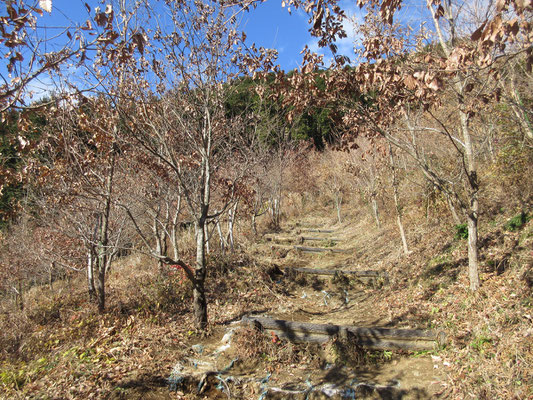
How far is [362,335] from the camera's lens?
5348mm

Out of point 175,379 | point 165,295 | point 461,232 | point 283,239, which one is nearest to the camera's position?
point 175,379

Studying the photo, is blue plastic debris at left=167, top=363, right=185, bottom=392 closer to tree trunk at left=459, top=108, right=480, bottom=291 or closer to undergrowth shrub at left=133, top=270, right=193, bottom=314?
undergrowth shrub at left=133, top=270, right=193, bottom=314

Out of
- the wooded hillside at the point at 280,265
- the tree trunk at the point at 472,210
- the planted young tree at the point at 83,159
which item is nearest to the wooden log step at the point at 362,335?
the wooded hillside at the point at 280,265

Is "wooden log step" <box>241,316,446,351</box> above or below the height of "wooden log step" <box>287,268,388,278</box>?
below

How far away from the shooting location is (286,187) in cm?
2566

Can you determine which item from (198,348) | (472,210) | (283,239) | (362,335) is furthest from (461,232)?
(283,239)

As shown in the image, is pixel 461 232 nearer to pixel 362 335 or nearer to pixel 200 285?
pixel 362 335

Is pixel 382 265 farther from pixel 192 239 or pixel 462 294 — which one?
pixel 192 239

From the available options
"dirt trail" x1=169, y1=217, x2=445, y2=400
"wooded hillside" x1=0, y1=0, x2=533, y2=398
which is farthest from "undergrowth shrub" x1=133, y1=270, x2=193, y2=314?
"dirt trail" x1=169, y1=217, x2=445, y2=400

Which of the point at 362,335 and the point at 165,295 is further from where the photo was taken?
the point at 165,295

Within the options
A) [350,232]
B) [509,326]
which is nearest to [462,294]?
[509,326]

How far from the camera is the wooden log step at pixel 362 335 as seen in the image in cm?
505

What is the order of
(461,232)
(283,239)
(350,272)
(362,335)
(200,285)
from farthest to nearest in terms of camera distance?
(283,239), (350,272), (461,232), (200,285), (362,335)

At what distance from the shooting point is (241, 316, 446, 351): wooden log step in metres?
5.05
